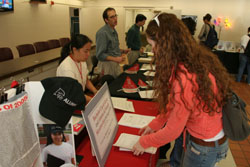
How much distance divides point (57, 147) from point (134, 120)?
2.41 ft

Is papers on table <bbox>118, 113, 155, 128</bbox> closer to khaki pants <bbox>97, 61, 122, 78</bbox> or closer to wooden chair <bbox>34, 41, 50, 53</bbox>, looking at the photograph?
khaki pants <bbox>97, 61, 122, 78</bbox>

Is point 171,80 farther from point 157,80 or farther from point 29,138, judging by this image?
point 29,138

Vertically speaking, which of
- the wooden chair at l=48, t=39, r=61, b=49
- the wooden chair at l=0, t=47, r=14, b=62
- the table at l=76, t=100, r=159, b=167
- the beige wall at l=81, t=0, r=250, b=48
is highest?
the beige wall at l=81, t=0, r=250, b=48

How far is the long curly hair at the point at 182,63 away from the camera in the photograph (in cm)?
84

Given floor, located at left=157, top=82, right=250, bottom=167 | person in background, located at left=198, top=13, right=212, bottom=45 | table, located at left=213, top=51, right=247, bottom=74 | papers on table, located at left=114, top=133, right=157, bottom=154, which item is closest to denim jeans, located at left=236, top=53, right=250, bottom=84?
table, located at left=213, top=51, right=247, bottom=74

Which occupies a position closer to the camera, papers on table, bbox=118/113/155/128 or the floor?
papers on table, bbox=118/113/155/128

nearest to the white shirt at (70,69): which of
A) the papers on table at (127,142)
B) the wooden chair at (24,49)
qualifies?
the papers on table at (127,142)

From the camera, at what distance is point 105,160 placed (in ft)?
3.16

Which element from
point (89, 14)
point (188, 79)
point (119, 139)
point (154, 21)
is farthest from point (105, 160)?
point (89, 14)

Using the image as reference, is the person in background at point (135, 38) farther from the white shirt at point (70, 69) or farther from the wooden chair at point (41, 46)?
the wooden chair at point (41, 46)

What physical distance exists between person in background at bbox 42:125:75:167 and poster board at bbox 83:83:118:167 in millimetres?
99

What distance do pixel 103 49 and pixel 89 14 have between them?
6.83 m

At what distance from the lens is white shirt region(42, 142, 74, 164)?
0.74 m

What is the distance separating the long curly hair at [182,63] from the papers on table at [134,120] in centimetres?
47
